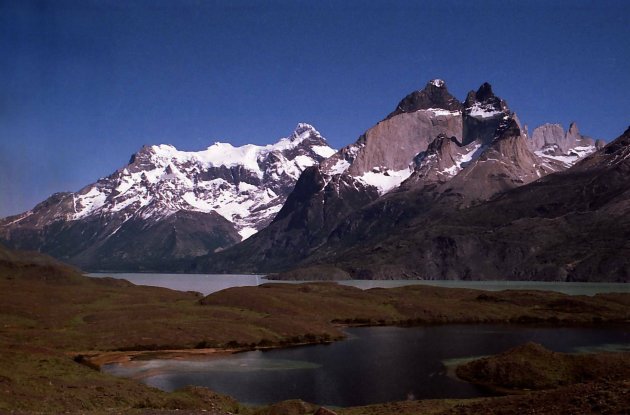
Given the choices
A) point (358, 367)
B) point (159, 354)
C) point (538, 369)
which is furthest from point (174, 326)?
point (538, 369)

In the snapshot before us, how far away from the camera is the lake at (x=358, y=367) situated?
241ft

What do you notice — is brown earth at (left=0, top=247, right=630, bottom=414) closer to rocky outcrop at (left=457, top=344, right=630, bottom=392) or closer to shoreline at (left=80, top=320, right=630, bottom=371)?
shoreline at (left=80, top=320, right=630, bottom=371)

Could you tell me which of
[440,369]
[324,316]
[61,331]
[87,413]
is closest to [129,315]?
[61,331]

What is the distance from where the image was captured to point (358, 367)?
9200 centimetres

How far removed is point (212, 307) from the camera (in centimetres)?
15550

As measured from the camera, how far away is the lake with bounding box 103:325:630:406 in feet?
241

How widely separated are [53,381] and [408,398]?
1412 inches

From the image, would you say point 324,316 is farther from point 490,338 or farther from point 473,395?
point 473,395

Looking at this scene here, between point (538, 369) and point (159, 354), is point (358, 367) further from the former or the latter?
point (159, 354)

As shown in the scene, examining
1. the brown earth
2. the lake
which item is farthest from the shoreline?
the lake

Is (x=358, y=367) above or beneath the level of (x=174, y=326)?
beneath

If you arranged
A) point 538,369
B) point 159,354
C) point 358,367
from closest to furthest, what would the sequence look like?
point 538,369
point 358,367
point 159,354

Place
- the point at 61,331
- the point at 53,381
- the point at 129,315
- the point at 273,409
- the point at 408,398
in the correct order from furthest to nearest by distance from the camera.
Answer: the point at 129,315 < the point at 61,331 < the point at 408,398 < the point at 53,381 < the point at 273,409

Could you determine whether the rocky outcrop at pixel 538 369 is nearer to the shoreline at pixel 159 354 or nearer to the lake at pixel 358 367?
the lake at pixel 358 367
